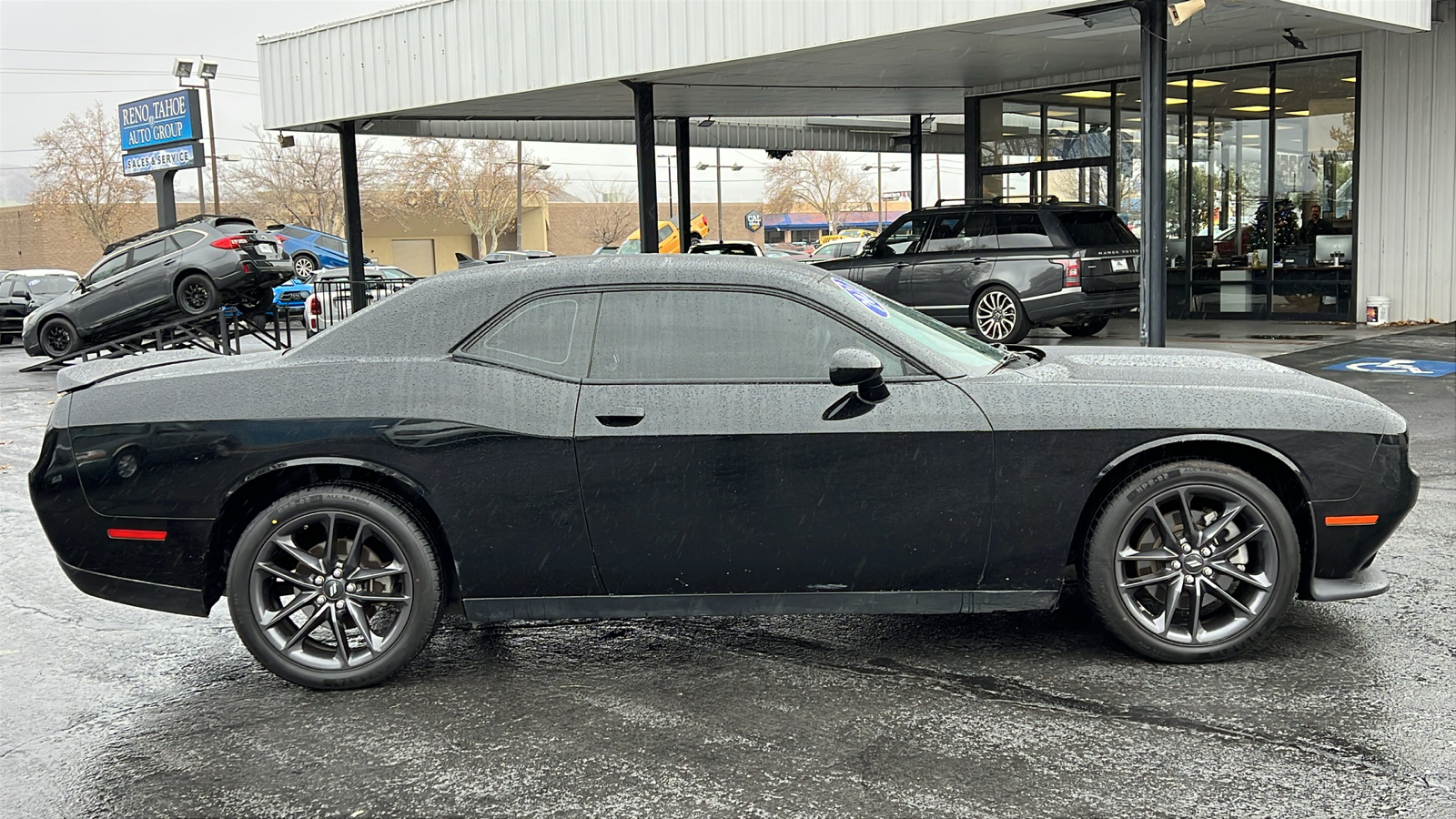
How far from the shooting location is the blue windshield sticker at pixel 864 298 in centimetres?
458

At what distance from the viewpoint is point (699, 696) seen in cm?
427

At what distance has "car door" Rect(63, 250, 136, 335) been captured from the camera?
18.6m

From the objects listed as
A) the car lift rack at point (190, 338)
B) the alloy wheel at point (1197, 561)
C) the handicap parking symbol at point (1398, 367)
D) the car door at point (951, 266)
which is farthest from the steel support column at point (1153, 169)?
the car lift rack at point (190, 338)

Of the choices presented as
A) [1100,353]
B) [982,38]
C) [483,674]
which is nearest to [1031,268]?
[982,38]

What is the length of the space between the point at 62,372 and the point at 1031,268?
11869 millimetres

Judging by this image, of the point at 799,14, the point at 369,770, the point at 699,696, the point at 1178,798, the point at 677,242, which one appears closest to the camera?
the point at 1178,798

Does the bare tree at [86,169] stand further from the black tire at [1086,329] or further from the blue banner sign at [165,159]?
the black tire at [1086,329]

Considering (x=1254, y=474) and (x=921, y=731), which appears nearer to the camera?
(x=921, y=731)

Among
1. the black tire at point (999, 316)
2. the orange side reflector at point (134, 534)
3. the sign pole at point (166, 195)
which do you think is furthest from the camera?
the sign pole at point (166, 195)

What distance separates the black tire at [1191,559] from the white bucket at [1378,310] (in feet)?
46.1

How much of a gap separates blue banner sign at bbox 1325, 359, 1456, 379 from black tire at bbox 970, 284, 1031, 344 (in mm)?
3540

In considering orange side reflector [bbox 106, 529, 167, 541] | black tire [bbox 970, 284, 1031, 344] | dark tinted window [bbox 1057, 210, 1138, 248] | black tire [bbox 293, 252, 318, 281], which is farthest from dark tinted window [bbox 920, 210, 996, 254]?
black tire [bbox 293, 252, 318, 281]

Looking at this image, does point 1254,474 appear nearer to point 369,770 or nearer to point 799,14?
point 369,770

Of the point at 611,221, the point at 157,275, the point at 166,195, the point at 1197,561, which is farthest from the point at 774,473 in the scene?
the point at 611,221
